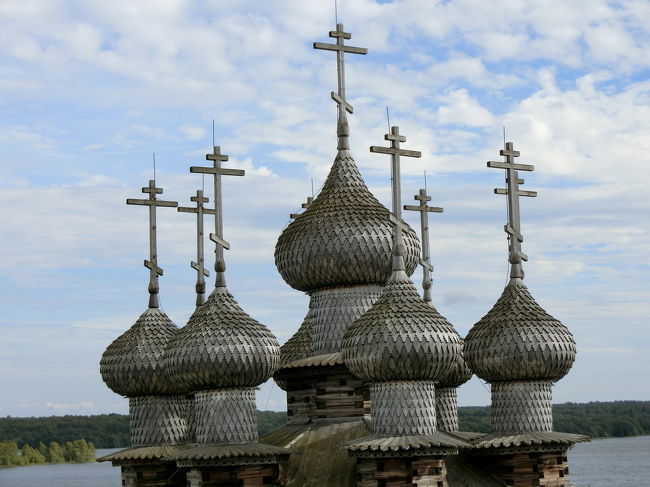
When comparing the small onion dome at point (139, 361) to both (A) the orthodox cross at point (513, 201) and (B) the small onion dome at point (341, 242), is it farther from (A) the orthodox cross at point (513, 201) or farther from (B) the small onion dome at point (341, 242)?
(A) the orthodox cross at point (513, 201)

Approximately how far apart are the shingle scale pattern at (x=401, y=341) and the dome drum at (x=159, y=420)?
15.4 feet

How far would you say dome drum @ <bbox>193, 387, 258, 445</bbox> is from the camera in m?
19.8

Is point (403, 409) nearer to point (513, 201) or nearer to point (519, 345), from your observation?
point (519, 345)

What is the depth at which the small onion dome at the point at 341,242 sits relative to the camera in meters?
21.5

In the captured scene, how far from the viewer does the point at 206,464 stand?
19469mm

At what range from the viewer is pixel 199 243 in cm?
2423

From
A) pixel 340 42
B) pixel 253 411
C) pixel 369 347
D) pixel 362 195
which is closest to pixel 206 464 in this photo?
pixel 253 411

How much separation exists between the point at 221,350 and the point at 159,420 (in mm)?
3701

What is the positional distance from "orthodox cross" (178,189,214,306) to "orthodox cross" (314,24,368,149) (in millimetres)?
3473

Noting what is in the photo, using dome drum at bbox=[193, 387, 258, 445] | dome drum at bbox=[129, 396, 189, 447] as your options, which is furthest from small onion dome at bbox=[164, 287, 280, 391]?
dome drum at bbox=[129, 396, 189, 447]

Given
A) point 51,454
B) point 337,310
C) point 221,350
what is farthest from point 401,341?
point 51,454

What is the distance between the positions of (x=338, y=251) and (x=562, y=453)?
4963 mm

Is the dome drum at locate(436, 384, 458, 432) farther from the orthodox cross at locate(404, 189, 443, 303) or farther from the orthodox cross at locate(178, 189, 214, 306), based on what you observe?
the orthodox cross at locate(178, 189, 214, 306)

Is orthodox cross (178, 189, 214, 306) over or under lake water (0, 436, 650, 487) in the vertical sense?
over
